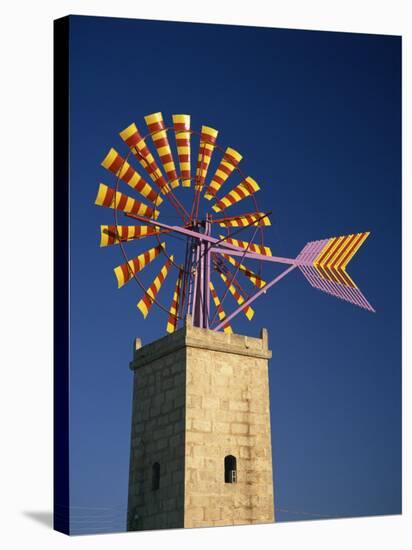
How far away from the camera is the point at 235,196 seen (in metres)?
21.8

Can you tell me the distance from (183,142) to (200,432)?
12.7 ft

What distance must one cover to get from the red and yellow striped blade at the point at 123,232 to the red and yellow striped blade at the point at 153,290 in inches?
20.2

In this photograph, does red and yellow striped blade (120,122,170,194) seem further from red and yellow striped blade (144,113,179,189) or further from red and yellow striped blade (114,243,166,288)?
red and yellow striped blade (114,243,166,288)

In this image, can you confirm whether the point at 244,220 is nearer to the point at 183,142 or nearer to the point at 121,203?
the point at 183,142

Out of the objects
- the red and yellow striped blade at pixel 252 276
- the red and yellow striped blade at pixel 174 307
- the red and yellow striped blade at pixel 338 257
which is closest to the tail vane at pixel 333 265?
the red and yellow striped blade at pixel 338 257

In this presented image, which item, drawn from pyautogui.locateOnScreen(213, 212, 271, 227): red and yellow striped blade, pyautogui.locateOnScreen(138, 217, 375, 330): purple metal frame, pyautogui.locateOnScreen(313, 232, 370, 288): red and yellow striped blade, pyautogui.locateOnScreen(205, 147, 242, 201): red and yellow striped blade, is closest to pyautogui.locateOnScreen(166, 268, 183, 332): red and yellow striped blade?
pyautogui.locateOnScreen(138, 217, 375, 330): purple metal frame

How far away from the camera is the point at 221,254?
21906 millimetres

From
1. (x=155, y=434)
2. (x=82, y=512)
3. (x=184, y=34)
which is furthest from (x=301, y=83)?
(x=82, y=512)

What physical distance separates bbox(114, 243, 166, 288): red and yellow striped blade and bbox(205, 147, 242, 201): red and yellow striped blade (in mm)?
1311

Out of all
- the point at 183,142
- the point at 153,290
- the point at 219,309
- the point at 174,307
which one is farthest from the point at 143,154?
the point at 219,309

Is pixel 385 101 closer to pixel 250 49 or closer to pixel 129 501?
pixel 250 49

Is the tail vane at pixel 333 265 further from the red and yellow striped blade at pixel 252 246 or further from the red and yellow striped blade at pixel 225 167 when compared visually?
the red and yellow striped blade at pixel 225 167

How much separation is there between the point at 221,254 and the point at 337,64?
3.30 meters

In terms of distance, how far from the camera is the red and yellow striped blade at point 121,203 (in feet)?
67.1
